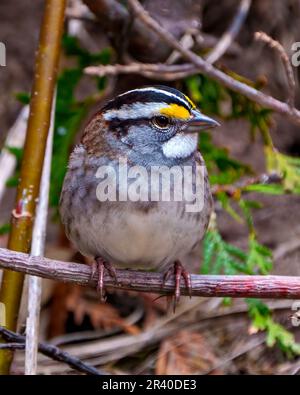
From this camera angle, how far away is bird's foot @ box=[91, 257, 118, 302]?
101 inches

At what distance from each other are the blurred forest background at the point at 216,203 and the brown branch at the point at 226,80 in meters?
0.30

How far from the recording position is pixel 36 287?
2.80 m

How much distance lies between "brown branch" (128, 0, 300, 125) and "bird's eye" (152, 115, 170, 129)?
413 millimetres

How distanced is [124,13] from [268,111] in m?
0.76

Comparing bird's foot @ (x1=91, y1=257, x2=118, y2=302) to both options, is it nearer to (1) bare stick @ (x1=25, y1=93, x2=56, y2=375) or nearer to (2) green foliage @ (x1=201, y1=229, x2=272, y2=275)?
(1) bare stick @ (x1=25, y1=93, x2=56, y2=375)

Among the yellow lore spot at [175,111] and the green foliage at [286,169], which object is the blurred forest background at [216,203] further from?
the yellow lore spot at [175,111]

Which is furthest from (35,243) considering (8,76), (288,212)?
(8,76)

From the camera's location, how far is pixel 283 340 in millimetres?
3076

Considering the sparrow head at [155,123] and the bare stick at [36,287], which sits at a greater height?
the sparrow head at [155,123]

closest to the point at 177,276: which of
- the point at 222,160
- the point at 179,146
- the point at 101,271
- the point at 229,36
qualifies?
the point at 101,271

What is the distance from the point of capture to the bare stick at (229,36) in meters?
3.62

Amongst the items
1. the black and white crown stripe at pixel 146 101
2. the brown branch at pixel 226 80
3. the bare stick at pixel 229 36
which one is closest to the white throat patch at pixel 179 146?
the black and white crown stripe at pixel 146 101

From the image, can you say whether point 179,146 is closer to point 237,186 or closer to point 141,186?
point 141,186

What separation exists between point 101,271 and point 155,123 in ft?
1.72
